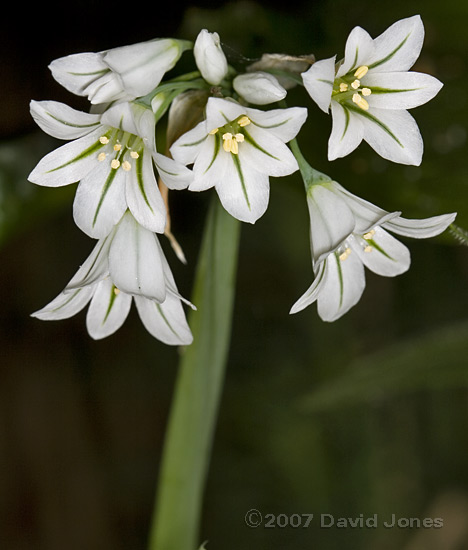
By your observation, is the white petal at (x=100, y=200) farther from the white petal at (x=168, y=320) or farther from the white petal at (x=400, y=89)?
the white petal at (x=400, y=89)

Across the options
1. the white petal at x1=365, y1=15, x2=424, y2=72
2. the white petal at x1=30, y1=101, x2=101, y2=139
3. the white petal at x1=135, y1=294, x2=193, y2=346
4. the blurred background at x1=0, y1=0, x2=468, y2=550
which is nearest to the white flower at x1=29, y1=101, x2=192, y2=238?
the white petal at x1=30, y1=101, x2=101, y2=139

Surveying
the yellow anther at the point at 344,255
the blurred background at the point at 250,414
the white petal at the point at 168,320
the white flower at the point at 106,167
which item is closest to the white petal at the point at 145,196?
the white flower at the point at 106,167

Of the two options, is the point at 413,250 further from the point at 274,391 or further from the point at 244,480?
the point at 244,480

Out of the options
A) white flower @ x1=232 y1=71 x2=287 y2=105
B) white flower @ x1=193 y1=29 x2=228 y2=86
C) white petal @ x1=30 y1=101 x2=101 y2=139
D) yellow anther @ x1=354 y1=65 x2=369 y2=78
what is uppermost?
yellow anther @ x1=354 y1=65 x2=369 y2=78

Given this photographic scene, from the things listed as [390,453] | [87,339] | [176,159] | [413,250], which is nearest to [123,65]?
[176,159]

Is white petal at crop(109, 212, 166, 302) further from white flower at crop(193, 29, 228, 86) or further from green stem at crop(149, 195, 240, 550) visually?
white flower at crop(193, 29, 228, 86)

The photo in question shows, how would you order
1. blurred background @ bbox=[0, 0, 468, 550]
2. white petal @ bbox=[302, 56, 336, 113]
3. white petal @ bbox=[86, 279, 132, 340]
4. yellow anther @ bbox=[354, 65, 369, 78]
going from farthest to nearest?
1. blurred background @ bbox=[0, 0, 468, 550]
2. white petal @ bbox=[86, 279, 132, 340]
3. yellow anther @ bbox=[354, 65, 369, 78]
4. white petal @ bbox=[302, 56, 336, 113]
